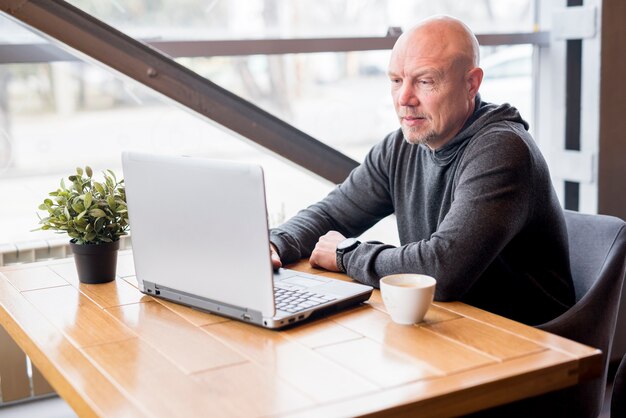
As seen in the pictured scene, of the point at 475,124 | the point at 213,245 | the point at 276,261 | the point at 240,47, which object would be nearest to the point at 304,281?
the point at 276,261

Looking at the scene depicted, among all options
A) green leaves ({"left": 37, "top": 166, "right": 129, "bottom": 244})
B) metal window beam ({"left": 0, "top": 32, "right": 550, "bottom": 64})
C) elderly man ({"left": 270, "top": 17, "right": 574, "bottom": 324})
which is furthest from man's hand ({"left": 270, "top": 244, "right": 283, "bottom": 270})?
metal window beam ({"left": 0, "top": 32, "right": 550, "bottom": 64})

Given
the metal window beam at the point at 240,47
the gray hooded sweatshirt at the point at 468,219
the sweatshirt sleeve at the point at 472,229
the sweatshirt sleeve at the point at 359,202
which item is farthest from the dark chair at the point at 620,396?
the metal window beam at the point at 240,47

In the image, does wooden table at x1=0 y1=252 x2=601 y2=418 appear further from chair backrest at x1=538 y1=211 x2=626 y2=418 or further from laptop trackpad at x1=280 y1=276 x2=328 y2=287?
chair backrest at x1=538 y1=211 x2=626 y2=418

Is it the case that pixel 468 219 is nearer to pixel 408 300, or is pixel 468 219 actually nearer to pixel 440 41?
pixel 408 300

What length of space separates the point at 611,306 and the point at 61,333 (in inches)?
47.8

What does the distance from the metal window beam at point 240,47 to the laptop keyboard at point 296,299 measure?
1.25 metres

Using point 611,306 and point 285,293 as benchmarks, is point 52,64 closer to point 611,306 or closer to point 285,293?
point 285,293

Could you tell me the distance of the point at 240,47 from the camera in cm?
287

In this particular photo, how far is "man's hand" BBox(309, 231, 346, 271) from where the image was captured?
2.00 meters

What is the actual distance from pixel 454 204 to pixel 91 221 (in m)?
0.81

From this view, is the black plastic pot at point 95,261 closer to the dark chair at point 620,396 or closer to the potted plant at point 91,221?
the potted plant at point 91,221

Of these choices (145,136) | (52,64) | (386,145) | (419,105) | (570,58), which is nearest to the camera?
(419,105)

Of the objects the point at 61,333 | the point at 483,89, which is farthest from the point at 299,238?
the point at 483,89

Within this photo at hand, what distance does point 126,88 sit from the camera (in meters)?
2.87
